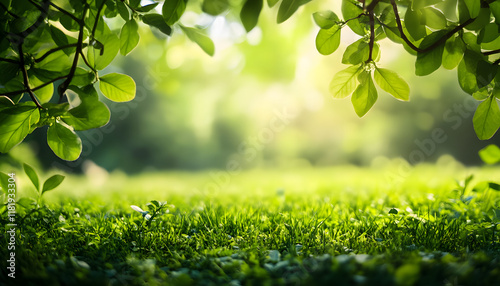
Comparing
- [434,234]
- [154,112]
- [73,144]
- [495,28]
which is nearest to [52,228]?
[73,144]

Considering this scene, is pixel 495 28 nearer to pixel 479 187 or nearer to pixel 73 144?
pixel 479 187

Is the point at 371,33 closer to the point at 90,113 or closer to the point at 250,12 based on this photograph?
the point at 250,12

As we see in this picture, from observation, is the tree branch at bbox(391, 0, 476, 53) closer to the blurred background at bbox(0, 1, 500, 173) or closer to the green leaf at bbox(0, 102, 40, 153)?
the green leaf at bbox(0, 102, 40, 153)

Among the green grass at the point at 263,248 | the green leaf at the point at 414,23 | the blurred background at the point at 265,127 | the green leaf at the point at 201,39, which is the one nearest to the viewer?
the green grass at the point at 263,248

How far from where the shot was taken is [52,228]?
66.4 inches

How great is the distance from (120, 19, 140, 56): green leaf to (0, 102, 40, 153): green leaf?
419mm

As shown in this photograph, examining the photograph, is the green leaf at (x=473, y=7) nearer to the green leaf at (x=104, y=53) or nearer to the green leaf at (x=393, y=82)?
the green leaf at (x=393, y=82)

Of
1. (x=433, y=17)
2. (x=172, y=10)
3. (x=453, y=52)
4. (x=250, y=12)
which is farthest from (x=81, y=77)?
(x=453, y=52)

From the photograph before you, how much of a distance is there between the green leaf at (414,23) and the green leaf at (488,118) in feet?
1.35

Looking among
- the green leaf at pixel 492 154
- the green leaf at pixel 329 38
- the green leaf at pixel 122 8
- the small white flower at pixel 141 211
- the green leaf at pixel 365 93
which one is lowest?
the small white flower at pixel 141 211

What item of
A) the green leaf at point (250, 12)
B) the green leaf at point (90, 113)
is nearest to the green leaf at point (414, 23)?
the green leaf at point (250, 12)

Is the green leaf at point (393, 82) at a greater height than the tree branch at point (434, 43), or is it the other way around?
the tree branch at point (434, 43)

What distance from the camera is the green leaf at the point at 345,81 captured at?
1326mm

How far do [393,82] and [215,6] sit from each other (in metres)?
0.73
